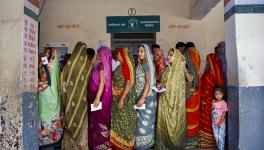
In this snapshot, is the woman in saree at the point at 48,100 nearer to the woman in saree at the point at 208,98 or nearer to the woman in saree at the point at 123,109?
the woman in saree at the point at 123,109

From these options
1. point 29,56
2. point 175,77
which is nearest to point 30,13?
point 29,56

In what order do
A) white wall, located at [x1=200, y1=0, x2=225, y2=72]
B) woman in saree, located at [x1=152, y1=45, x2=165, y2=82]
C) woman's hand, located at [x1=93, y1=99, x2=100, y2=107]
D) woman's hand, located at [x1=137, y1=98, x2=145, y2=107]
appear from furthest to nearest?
white wall, located at [x1=200, y1=0, x2=225, y2=72]
woman in saree, located at [x1=152, y1=45, x2=165, y2=82]
woman's hand, located at [x1=137, y1=98, x2=145, y2=107]
woman's hand, located at [x1=93, y1=99, x2=100, y2=107]

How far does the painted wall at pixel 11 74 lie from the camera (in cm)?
370

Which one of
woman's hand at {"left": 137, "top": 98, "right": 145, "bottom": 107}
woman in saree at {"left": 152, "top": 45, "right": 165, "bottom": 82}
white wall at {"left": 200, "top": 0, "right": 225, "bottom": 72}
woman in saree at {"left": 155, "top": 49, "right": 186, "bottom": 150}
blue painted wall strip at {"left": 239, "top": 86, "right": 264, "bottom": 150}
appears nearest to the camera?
blue painted wall strip at {"left": 239, "top": 86, "right": 264, "bottom": 150}

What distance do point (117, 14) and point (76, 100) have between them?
11.1 feet

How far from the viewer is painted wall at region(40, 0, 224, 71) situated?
7.12 m

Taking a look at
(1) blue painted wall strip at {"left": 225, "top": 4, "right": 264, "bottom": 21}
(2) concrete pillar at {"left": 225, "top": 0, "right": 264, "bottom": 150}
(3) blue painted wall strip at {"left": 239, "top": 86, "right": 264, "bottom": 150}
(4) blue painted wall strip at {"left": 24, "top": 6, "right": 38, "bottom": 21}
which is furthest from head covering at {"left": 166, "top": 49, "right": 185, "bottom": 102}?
(4) blue painted wall strip at {"left": 24, "top": 6, "right": 38, "bottom": 21}

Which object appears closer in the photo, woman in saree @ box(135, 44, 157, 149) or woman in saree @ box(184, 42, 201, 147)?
woman in saree @ box(135, 44, 157, 149)

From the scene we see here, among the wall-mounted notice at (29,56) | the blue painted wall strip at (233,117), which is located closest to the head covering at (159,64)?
the blue painted wall strip at (233,117)

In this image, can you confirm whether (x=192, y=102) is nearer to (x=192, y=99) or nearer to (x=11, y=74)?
(x=192, y=99)

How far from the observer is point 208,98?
4.66 m

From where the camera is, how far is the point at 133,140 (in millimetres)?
4305

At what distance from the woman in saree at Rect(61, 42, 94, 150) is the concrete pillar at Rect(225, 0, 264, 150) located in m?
1.83

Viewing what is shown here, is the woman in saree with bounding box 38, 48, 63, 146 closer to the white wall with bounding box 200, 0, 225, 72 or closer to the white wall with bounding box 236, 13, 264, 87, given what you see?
the white wall with bounding box 236, 13, 264, 87
